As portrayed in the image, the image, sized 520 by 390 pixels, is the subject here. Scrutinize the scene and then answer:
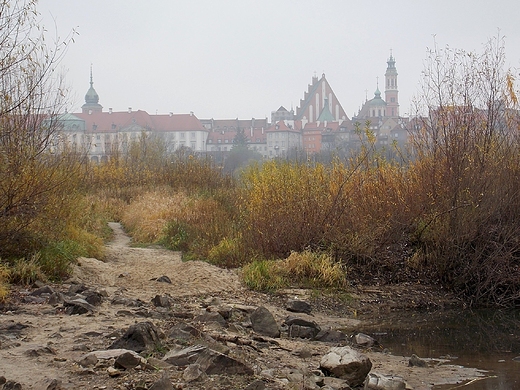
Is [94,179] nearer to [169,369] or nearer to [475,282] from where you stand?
[475,282]

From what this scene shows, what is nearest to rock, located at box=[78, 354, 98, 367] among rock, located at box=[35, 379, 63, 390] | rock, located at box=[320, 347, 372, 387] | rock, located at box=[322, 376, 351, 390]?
rock, located at box=[35, 379, 63, 390]

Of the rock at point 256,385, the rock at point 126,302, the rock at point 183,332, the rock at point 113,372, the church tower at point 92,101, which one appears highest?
the church tower at point 92,101

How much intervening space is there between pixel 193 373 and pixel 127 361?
1.94 ft

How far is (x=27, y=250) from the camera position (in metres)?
10.3

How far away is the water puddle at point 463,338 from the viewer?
760 centimetres

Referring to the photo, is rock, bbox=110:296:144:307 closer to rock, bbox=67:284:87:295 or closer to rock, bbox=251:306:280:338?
rock, bbox=67:284:87:295

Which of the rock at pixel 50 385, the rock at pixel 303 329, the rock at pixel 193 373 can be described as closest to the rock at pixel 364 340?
the rock at pixel 303 329

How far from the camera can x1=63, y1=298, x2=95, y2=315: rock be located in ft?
26.5

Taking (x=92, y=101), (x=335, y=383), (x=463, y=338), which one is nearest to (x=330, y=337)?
(x=335, y=383)

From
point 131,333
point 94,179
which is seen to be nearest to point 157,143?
point 94,179

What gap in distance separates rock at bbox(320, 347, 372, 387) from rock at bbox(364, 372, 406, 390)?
5.7 inches

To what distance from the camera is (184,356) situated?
6.02 meters

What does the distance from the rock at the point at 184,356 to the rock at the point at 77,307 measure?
2.30m

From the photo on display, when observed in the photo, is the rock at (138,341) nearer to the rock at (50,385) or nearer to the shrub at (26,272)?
the rock at (50,385)
